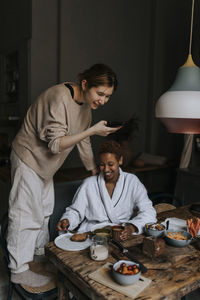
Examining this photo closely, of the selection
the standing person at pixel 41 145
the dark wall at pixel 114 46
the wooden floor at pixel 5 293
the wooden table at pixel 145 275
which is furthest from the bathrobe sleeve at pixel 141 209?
the dark wall at pixel 114 46

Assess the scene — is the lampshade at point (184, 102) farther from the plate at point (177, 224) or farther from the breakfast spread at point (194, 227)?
the plate at point (177, 224)

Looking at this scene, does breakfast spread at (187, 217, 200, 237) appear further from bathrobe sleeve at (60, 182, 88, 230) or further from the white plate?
bathrobe sleeve at (60, 182, 88, 230)

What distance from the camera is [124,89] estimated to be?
170 inches

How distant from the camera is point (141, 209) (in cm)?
179

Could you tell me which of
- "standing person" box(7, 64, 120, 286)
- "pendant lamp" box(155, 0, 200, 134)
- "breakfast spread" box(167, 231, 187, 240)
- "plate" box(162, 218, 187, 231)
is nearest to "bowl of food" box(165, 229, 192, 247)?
"breakfast spread" box(167, 231, 187, 240)

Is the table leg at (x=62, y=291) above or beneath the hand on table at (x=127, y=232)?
beneath


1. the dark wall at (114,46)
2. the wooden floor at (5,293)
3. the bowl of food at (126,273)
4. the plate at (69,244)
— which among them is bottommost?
the wooden floor at (5,293)

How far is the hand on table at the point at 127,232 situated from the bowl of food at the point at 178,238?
187 millimetres

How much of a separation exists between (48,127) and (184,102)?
79 centimetres

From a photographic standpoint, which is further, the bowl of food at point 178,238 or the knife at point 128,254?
the bowl of food at point 178,238

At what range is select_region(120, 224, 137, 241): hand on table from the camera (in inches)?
58.7

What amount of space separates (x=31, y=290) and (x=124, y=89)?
3290 mm

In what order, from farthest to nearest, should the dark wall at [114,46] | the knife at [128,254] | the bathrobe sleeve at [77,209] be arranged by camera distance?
the dark wall at [114,46], the bathrobe sleeve at [77,209], the knife at [128,254]

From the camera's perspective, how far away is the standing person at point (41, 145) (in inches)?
65.0
